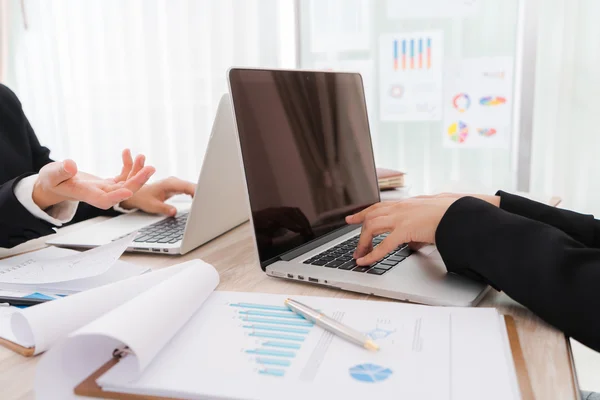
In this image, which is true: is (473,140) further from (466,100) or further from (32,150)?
(32,150)

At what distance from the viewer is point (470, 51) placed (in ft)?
7.31

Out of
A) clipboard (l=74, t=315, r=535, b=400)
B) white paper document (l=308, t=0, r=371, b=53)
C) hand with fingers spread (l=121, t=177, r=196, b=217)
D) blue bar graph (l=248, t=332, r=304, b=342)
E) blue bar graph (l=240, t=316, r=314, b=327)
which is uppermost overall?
white paper document (l=308, t=0, r=371, b=53)

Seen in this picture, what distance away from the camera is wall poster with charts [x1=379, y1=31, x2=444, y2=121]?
2.27 metres

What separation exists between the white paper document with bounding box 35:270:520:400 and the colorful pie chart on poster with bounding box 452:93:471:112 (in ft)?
6.08

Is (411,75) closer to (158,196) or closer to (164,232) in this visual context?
(158,196)

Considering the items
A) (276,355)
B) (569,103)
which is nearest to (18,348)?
(276,355)

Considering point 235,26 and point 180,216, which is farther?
point 235,26

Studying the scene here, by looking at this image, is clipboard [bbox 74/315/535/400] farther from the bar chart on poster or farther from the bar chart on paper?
the bar chart on poster

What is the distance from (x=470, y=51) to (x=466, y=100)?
0.68 feet

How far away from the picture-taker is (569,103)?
211 cm

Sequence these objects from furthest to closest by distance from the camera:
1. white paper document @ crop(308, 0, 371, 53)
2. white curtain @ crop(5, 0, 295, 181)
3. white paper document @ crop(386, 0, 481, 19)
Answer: white curtain @ crop(5, 0, 295, 181)
white paper document @ crop(308, 0, 371, 53)
white paper document @ crop(386, 0, 481, 19)

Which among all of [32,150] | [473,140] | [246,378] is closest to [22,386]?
[246,378]

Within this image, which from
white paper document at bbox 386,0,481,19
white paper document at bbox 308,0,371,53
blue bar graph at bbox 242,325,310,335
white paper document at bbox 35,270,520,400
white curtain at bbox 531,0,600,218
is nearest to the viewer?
white paper document at bbox 35,270,520,400

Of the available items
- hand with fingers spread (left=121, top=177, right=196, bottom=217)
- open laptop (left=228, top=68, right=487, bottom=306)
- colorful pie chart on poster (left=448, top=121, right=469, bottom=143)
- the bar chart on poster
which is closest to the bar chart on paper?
open laptop (left=228, top=68, right=487, bottom=306)
